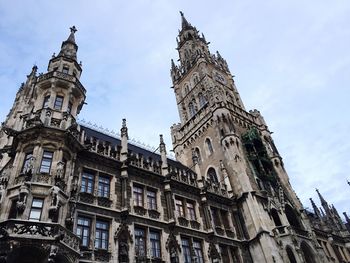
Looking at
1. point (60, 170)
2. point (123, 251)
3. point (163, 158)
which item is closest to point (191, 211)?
point (163, 158)

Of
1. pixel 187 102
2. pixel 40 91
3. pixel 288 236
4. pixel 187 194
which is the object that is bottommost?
pixel 288 236

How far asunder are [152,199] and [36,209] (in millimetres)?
9429

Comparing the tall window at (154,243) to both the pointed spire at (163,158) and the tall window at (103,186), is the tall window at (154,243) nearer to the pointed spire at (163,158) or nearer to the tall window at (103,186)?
the tall window at (103,186)

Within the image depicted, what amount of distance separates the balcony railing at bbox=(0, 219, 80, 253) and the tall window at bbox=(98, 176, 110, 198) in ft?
18.5

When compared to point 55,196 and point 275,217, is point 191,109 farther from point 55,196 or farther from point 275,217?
point 55,196

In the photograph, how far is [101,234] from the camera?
19.8 meters

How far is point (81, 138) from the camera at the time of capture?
76.4 feet

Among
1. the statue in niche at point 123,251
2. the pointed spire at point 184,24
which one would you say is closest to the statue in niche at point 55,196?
the statue in niche at point 123,251

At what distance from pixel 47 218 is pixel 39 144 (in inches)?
213

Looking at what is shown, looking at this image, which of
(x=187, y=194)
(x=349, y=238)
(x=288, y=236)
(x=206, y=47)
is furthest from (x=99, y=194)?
(x=206, y=47)

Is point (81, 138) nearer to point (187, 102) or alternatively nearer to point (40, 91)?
point (40, 91)

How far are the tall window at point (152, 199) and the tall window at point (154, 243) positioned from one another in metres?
2.15

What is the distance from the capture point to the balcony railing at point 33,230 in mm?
15238

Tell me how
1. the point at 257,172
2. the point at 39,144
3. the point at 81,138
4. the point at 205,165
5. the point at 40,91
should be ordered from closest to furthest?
1. the point at 39,144
2. the point at 81,138
3. the point at 40,91
4. the point at 257,172
5. the point at 205,165
